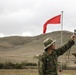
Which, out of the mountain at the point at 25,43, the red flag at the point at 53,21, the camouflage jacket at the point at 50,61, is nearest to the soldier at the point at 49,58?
the camouflage jacket at the point at 50,61

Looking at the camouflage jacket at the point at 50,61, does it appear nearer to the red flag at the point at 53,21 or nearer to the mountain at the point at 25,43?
the red flag at the point at 53,21

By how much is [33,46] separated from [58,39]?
5.77m

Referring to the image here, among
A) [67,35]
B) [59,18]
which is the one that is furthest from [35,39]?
[59,18]

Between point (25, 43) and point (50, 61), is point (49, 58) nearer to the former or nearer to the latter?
point (50, 61)

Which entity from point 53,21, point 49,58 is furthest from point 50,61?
point 53,21

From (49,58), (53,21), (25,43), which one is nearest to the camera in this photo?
(49,58)

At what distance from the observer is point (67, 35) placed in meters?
90.9

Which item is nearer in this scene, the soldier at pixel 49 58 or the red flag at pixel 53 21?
the soldier at pixel 49 58

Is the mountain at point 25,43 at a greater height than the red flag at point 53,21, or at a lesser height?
greater

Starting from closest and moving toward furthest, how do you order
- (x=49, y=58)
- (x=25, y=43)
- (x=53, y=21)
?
(x=49, y=58) < (x=53, y=21) < (x=25, y=43)

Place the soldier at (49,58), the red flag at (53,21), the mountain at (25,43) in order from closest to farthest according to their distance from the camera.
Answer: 1. the soldier at (49,58)
2. the red flag at (53,21)
3. the mountain at (25,43)

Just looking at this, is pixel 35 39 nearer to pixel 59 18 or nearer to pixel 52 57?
pixel 59 18

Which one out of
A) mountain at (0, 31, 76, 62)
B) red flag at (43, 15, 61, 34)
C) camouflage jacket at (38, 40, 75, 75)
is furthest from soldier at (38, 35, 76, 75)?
mountain at (0, 31, 76, 62)

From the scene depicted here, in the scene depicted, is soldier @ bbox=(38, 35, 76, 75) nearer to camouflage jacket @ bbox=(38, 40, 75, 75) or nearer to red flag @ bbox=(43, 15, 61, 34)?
camouflage jacket @ bbox=(38, 40, 75, 75)
